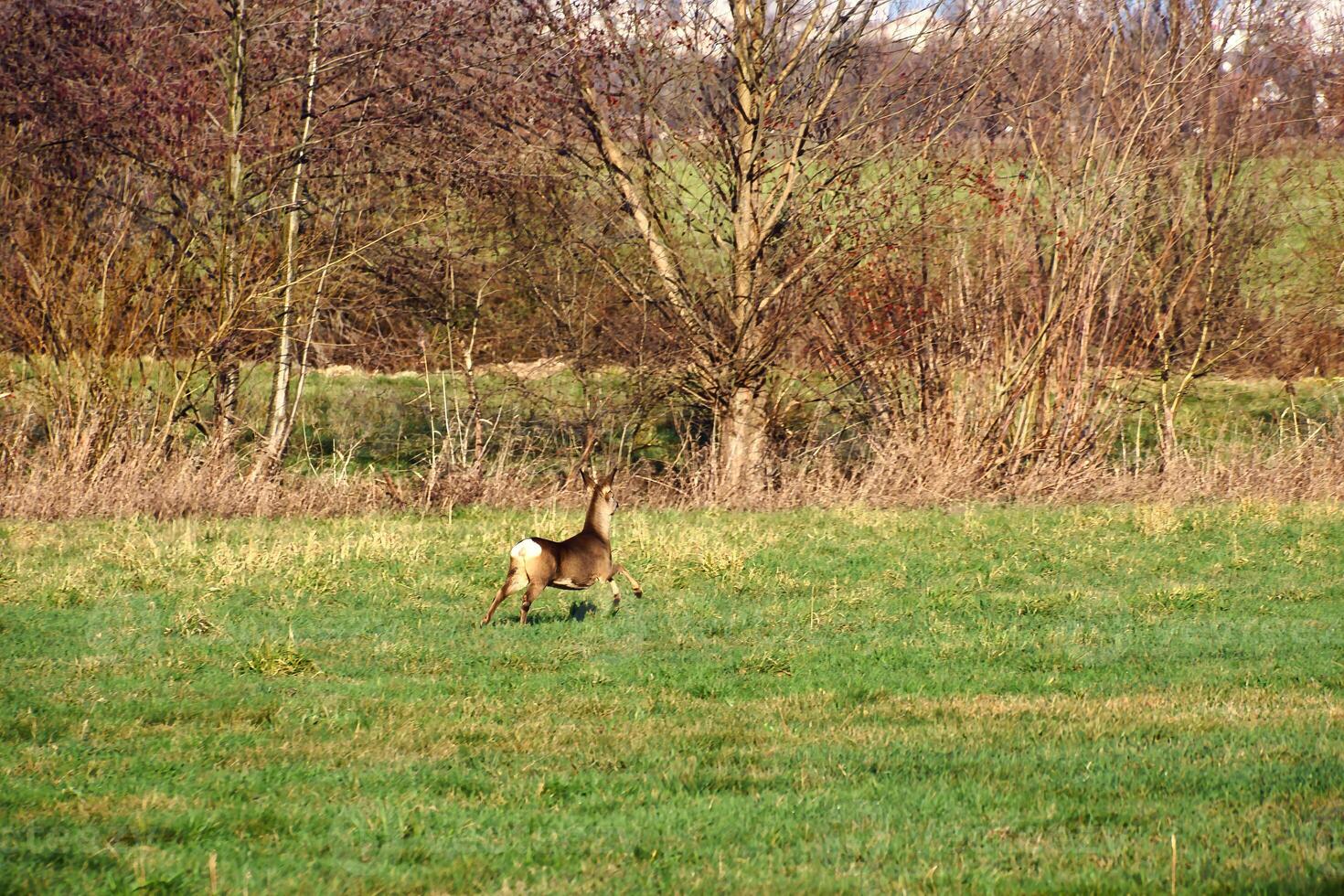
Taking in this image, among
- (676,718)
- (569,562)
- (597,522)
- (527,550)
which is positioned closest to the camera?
(676,718)

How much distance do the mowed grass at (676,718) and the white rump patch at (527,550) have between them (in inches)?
20.9

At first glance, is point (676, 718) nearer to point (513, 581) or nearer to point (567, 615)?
point (513, 581)

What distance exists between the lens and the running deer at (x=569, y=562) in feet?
32.9

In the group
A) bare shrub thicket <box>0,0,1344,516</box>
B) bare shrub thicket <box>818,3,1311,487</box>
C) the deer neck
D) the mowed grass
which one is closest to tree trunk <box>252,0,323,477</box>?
bare shrub thicket <box>0,0,1344,516</box>

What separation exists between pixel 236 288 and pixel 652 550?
8667 mm

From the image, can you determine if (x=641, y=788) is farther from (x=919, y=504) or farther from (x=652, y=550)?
(x=919, y=504)

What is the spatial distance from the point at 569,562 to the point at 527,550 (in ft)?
1.35

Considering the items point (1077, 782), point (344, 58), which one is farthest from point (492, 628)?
point (344, 58)

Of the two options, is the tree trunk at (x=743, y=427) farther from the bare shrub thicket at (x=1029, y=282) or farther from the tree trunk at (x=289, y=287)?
the tree trunk at (x=289, y=287)

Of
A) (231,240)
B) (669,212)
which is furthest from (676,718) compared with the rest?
(669,212)

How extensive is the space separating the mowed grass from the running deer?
0.30 metres

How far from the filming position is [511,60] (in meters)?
21.8

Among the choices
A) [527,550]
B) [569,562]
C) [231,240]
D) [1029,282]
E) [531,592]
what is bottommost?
[531,592]

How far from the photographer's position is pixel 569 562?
33.8ft
